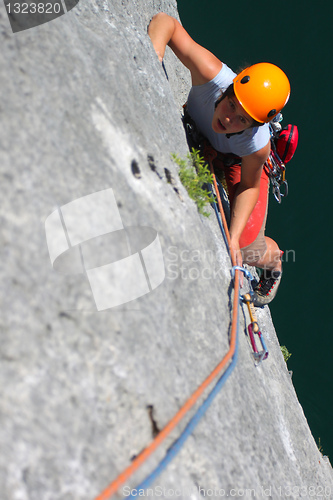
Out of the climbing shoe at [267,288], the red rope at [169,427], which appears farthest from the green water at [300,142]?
the red rope at [169,427]

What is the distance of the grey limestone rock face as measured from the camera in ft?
5.12

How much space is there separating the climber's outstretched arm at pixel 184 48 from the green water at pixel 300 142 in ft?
15.2

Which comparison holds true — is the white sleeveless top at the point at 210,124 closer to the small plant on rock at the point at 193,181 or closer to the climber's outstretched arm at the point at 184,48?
the climber's outstretched arm at the point at 184,48

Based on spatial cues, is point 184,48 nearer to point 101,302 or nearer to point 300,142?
point 101,302

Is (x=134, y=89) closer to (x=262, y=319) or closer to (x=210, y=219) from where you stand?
(x=210, y=219)

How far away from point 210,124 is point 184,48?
2.43 ft

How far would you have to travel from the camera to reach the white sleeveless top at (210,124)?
3.68 m

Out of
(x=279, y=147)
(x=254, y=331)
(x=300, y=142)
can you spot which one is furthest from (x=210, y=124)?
(x=300, y=142)

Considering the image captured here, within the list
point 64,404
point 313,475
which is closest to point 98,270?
point 64,404

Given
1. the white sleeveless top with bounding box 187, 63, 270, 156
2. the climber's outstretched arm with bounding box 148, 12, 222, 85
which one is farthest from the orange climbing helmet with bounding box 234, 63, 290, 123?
the climber's outstretched arm with bounding box 148, 12, 222, 85

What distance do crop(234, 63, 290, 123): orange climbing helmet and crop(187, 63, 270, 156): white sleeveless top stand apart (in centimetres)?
26

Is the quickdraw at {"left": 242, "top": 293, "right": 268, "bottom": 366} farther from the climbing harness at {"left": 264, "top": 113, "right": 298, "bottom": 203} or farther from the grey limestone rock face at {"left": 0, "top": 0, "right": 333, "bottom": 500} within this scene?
the climbing harness at {"left": 264, "top": 113, "right": 298, "bottom": 203}

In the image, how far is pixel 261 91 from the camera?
333 cm

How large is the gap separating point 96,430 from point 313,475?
2779 mm
